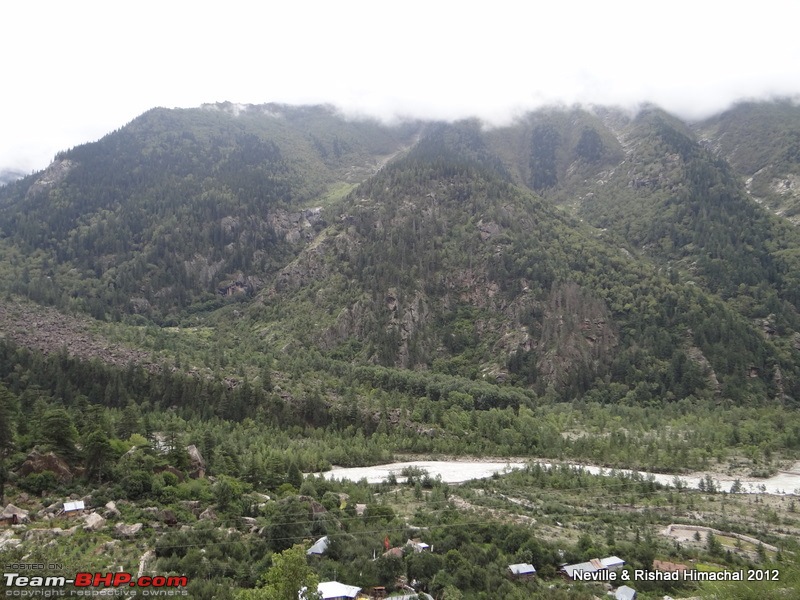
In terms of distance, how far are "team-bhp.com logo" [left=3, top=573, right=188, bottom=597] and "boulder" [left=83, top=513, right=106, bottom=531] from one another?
358 inches

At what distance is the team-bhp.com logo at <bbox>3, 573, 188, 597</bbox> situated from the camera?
31.9 metres

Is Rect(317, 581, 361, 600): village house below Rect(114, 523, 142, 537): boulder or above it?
below

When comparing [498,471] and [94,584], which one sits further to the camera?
[498,471]

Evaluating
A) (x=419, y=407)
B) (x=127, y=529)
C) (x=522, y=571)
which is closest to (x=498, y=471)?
(x=419, y=407)

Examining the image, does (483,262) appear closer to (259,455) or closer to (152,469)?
(259,455)

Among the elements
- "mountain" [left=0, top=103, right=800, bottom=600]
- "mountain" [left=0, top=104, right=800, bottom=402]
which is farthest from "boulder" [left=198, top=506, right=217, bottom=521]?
"mountain" [left=0, top=104, right=800, bottom=402]

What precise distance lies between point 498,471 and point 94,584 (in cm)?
6416

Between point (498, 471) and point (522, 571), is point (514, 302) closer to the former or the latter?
point (498, 471)

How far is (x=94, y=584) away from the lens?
35.5 meters

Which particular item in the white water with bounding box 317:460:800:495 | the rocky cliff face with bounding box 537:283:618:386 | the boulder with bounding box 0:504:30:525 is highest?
the boulder with bounding box 0:504:30:525

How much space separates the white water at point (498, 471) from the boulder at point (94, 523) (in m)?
36.0

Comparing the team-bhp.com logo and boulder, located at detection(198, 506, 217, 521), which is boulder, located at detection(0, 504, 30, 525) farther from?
boulder, located at detection(198, 506, 217, 521)

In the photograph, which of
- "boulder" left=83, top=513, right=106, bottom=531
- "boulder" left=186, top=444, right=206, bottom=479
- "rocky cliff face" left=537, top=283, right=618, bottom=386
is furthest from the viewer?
"rocky cliff face" left=537, top=283, right=618, bottom=386

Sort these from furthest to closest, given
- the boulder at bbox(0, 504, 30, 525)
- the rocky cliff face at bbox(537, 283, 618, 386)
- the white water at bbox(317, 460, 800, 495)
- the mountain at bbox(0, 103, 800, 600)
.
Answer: the rocky cliff face at bbox(537, 283, 618, 386) → the white water at bbox(317, 460, 800, 495) → the mountain at bbox(0, 103, 800, 600) → the boulder at bbox(0, 504, 30, 525)
